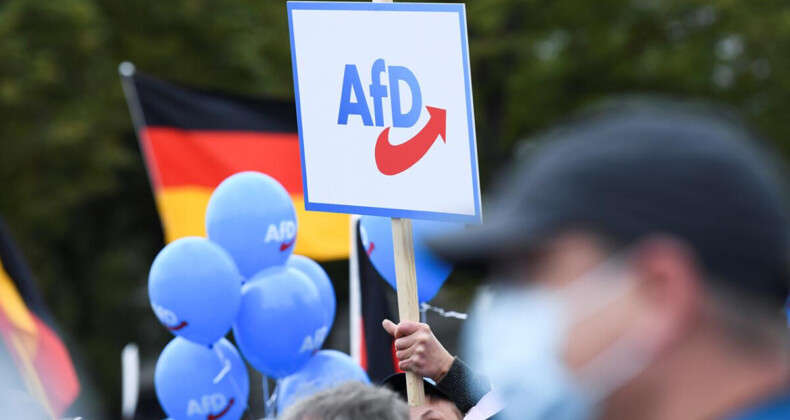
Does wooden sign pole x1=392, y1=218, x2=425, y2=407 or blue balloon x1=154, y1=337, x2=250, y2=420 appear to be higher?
wooden sign pole x1=392, y1=218, x2=425, y2=407

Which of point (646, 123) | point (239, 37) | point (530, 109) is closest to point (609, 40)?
point (530, 109)

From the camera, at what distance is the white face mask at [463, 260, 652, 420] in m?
1.14

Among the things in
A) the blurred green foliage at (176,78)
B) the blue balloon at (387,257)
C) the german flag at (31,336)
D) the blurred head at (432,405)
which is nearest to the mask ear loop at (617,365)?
the blurred head at (432,405)

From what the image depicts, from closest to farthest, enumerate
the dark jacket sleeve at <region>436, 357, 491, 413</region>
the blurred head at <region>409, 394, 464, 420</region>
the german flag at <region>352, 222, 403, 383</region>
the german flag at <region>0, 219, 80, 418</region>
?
1. the blurred head at <region>409, 394, 464, 420</region>
2. the dark jacket sleeve at <region>436, 357, 491, 413</region>
3. the german flag at <region>352, 222, 403, 383</region>
4. the german flag at <region>0, 219, 80, 418</region>

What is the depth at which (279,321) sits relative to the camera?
403 centimetres

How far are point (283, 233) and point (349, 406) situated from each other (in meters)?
2.44

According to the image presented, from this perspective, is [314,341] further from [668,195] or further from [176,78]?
[176,78]

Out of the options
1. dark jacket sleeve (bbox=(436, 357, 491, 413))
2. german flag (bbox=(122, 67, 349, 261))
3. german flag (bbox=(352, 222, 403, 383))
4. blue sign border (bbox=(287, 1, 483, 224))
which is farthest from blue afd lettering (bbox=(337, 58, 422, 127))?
german flag (bbox=(122, 67, 349, 261))

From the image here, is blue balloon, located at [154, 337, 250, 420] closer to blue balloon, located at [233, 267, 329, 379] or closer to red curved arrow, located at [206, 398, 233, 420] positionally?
red curved arrow, located at [206, 398, 233, 420]

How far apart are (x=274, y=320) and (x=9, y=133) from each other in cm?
784

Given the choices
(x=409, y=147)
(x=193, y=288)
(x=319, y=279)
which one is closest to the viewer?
(x=409, y=147)

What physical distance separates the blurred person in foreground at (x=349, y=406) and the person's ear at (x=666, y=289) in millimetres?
726

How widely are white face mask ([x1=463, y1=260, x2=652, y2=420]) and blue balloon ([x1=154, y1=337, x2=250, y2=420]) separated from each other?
2.97 metres

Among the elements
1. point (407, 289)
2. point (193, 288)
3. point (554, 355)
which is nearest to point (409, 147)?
point (407, 289)
